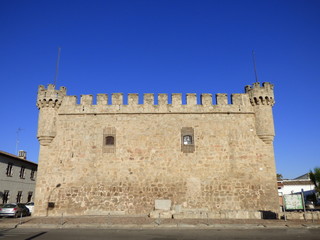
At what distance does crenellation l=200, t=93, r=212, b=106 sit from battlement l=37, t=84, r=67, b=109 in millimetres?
10147

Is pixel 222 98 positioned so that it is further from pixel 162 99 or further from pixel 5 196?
pixel 5 196

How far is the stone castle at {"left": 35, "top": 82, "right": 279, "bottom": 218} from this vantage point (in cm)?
1617

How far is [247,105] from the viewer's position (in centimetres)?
1791

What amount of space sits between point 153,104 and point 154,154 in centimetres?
359

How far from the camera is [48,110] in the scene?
1756 cm

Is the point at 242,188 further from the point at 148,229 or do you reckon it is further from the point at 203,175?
the point at 148,229

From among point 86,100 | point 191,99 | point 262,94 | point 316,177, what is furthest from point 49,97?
point 316,177

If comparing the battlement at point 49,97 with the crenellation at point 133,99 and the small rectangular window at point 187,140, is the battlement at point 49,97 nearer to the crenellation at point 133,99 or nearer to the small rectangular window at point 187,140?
the crenellation at point 133,99

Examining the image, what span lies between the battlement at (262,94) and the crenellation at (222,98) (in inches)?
69.7

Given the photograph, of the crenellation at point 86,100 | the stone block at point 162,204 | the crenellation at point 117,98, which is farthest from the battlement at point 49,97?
the stone block at point 162,204

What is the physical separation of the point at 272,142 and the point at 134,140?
952 cm

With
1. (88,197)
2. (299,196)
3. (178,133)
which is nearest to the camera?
Result: (299,196)

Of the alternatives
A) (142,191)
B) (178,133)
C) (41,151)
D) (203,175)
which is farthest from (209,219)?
(41,151)

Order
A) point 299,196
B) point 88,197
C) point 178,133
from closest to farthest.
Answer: point 299,196, point 88,197, point 178,133
